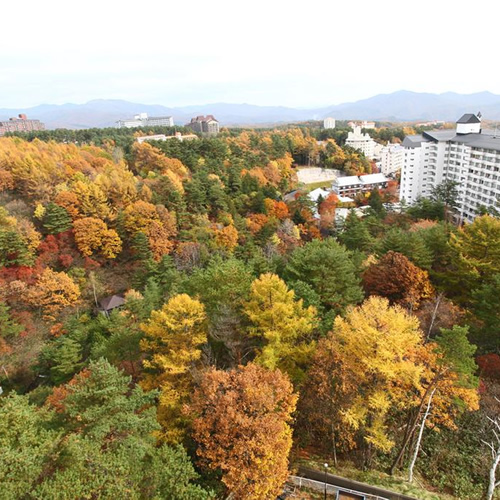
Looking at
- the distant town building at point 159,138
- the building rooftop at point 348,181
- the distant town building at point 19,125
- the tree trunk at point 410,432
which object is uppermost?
the distant town building at point 19,125

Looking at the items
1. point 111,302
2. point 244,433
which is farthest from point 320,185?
point 244,433

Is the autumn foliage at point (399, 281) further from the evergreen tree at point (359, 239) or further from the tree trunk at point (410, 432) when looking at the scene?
the evergreen tree at point (359, 239)

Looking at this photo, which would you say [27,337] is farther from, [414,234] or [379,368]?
[414,234]

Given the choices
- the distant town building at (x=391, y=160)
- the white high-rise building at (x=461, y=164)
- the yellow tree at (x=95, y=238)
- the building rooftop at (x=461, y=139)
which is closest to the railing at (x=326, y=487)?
the yellow tree at (x=95, y=238)

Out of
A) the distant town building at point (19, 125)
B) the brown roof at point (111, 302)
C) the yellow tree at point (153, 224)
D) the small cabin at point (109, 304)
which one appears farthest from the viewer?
the distant town building at point (19, 125)

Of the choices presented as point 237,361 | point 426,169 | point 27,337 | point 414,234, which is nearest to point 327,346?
point 237,361

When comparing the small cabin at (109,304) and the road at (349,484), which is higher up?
the road at (349,484)

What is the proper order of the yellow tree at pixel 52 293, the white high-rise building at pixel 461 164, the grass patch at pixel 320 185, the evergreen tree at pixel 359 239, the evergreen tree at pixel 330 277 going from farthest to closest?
the grass patch at pixel 320 185, the white high-rise building at pixel 461 164, the evergreen tree at pixel 359 239, the yellow tree at pixel 52 293, the evergreen tree at pixel 330 277
